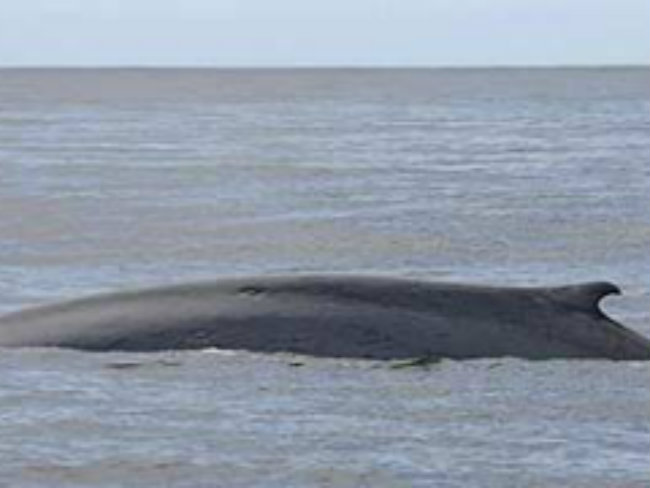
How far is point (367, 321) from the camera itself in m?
14.4

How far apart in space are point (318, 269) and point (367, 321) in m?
7.72

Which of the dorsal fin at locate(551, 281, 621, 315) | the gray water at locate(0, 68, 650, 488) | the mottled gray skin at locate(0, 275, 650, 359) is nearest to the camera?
the gray water at locate(0, 68, 650, 488)

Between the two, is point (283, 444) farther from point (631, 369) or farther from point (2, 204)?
point (2, 204)

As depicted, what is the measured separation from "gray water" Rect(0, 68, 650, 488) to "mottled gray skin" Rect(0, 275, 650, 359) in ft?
0.29

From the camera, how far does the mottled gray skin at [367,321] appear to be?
14352 mm

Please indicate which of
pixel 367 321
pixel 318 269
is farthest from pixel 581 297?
pixel 318 269

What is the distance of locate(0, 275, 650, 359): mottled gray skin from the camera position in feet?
47.1

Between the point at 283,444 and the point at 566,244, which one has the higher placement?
the point at 566,244

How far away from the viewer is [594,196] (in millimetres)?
33000

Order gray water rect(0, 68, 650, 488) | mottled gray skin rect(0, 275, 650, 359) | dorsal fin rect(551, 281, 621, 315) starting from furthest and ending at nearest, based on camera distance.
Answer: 1. mottled gray skin rect(0, 275, 650, 359)
2. dorsal fin rect(551, 281, 621, 315)
3. gray water rect(0, 68, 650, 488)

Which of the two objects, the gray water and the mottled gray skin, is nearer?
the gray water

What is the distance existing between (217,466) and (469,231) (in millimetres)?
14310

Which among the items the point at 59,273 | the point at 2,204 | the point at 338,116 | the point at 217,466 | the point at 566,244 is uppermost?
the point at 338,116

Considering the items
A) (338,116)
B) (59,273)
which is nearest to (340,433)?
(59,273)
